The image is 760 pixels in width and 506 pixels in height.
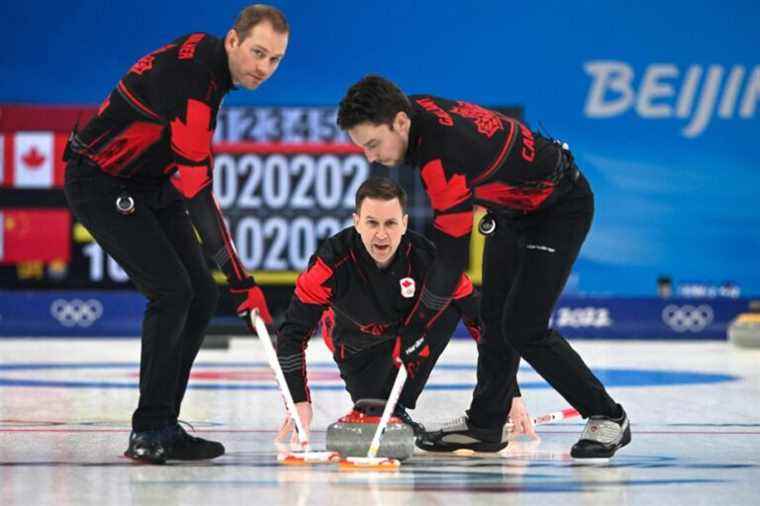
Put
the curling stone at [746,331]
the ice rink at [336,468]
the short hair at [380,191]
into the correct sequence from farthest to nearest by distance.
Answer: the curling stone at [746,331]
the short hair at [380,191]
the ice rink at [336,468]

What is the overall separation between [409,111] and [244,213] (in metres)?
9.22

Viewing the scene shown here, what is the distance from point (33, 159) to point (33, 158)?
0.04ft

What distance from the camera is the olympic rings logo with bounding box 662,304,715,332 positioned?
13.8 m

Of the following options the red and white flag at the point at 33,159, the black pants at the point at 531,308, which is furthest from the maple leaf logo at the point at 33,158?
the black pants at the point at 531,308

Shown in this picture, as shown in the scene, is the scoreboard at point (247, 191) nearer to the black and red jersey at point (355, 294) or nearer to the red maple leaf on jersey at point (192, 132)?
the black and red jersey at point (355, 294)

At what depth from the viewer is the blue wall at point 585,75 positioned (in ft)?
50.5

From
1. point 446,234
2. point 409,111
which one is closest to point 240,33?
point 409,111

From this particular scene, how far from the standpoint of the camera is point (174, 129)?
3809 millimetres

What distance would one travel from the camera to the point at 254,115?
12.9 m

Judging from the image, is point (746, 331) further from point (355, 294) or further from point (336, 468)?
point (336, 468)

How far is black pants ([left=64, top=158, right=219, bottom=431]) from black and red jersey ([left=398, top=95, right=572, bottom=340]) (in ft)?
2.47

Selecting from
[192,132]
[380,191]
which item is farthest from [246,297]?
[380,191]

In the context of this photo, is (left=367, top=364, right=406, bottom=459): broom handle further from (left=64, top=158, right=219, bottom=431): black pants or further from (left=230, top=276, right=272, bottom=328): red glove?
(left=64, top=158, right=219, bottom=431): black pants

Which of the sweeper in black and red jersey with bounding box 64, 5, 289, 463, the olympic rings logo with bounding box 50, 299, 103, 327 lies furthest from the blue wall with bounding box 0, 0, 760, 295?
the sweeper in black and red jersey with bounding box 64, 5, 289, 463
